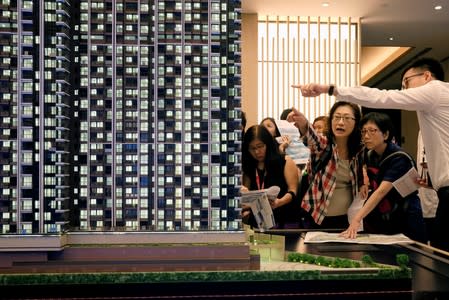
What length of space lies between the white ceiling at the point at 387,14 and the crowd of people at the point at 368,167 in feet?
13.0

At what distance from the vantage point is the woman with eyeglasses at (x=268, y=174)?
2.36 metres

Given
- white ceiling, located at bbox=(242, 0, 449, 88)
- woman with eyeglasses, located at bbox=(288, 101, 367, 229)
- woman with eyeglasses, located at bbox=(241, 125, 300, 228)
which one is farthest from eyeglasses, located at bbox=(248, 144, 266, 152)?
white ceiling, located at bbox=(242, 0, 449, 88)

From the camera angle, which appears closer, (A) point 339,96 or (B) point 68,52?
(B) point 68,52

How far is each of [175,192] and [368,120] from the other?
161 centimetres

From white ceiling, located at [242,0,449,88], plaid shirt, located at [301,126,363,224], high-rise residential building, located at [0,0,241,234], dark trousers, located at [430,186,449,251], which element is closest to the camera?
high-rise residential building, located at [0,0,241,234]

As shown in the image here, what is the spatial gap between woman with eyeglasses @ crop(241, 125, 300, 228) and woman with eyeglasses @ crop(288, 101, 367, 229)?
16 cm

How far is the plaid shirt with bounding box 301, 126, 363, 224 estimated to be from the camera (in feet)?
7.93

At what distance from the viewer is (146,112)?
1305 mm

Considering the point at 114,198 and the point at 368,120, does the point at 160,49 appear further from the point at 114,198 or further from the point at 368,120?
the point at 368,120

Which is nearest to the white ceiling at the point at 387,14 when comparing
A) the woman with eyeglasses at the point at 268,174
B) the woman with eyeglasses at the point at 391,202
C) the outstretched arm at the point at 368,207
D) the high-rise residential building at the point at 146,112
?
the woman with eyeglasses at the point at 268,174

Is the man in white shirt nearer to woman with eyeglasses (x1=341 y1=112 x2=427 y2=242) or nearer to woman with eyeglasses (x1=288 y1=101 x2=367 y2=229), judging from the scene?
woman with eyeglasses (x1=341 y1=112 x2=427 y2=242)

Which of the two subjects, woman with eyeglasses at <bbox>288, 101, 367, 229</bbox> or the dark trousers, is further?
woman with eyeglasses at <bbox>288, 101, 367, 229</bbox>

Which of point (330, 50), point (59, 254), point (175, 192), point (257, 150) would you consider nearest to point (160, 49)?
point (175, 192)

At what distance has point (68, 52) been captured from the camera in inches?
51.1
